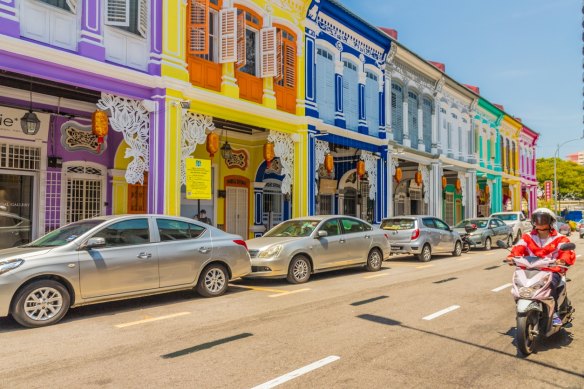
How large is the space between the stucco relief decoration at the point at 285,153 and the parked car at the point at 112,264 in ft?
23.1

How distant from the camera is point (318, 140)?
57.7 feet

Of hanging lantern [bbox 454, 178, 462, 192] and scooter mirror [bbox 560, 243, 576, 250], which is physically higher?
hanging lantern [bbox 454, 178, 462, 192]

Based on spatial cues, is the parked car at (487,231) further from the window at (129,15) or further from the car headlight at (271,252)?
the window at (129,15)

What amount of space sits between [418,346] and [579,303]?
452 centimetres

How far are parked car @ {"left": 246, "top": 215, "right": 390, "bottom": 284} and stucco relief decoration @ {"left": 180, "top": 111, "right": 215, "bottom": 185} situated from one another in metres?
3.04

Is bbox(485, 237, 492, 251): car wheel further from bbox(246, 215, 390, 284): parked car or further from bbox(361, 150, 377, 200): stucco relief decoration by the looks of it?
bbox(246, 215, 390, 284): parked car

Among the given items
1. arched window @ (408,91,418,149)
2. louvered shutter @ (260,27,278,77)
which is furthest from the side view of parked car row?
arched window @ (408,91,418,149)

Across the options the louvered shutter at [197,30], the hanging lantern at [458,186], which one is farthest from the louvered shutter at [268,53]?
the hanging lantern at [458,186]

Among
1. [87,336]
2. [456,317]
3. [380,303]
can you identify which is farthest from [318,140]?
[87,336]

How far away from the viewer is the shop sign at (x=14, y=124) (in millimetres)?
12391

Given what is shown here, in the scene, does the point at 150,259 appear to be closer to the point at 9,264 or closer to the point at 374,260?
the point at 9,264

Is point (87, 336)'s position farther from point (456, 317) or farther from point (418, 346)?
point (456, 317)

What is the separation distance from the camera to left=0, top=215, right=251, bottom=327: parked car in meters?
Result: 6.71

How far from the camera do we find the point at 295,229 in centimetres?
1186
